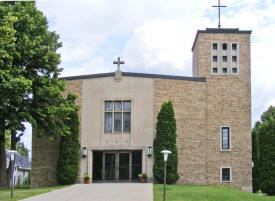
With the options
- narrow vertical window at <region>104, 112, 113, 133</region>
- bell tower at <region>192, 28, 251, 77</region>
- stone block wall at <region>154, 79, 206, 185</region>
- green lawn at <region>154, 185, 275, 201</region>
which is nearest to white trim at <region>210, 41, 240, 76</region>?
bell tower at <region>192, 28, 251, 77</region>

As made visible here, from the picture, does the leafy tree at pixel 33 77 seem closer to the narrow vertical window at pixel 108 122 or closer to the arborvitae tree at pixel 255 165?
the narrow vertical window at pixel 108 122

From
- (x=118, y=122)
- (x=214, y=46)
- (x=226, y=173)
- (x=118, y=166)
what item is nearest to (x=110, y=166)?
(x=118, y=166)

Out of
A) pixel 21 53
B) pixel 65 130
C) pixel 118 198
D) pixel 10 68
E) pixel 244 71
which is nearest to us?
pixel 118 198

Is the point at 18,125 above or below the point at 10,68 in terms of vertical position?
below

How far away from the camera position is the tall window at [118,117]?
1056 inches

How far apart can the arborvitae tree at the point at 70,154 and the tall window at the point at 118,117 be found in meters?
1.96

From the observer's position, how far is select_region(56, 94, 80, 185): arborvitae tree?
25.8 m

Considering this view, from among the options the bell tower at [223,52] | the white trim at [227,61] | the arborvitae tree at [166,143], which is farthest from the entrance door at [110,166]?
the white trim at [227,61]

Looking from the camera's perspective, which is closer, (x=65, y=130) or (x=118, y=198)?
(x=118, y=198)

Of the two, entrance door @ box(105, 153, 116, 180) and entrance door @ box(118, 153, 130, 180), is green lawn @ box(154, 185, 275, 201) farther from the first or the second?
entrance door @ box(105, 153, 116, 180)

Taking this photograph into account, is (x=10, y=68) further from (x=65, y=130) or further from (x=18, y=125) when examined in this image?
(x=65, y=130)

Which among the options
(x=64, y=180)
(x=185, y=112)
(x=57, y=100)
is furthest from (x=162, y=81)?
(x=64, y=180)

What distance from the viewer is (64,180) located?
2575cm

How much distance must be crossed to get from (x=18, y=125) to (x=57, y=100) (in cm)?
263
